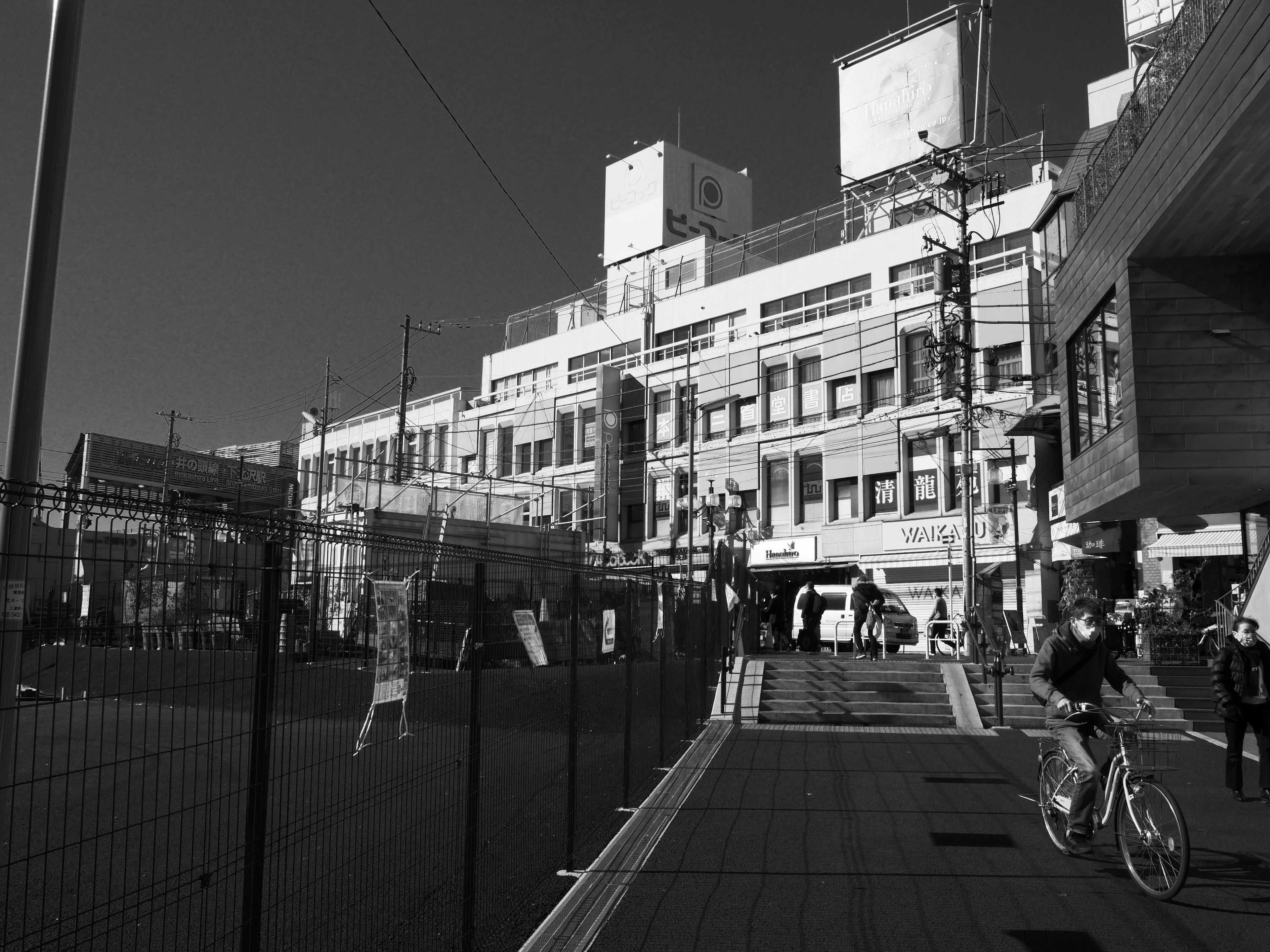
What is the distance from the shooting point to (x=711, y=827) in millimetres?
9414

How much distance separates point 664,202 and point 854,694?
154 feet

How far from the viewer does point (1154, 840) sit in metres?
7.05

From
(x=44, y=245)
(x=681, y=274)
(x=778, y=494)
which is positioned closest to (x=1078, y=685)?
(x=44, y=245)

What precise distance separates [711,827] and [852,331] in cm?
3660

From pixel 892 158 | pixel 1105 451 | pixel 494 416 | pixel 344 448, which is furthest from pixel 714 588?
pixel 344 448

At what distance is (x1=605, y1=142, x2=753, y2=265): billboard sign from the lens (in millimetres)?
62719

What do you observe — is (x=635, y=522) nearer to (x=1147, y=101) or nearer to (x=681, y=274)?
(x=681, y=274)

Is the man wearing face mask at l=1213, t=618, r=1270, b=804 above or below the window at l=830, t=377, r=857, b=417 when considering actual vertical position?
below

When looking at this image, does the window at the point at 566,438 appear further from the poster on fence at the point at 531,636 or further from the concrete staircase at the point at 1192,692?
the poster on fence at the point at 531,636

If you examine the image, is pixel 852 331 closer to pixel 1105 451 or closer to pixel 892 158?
pixel 892 158

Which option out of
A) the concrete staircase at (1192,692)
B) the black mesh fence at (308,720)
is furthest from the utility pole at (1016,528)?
the black mesh fence at (308,720)

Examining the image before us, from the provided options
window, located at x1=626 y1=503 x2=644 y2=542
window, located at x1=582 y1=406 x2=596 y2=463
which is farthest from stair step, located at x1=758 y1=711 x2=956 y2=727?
window, located at x1=582 y1=406 x2=596 y2=463

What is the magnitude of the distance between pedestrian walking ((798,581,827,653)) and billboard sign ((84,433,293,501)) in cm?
3436

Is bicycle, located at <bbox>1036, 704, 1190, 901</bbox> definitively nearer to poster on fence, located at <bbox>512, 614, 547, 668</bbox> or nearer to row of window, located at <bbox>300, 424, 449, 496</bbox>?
poster on fence, located at <bbox>512, 614, 547, 668</bbox>
